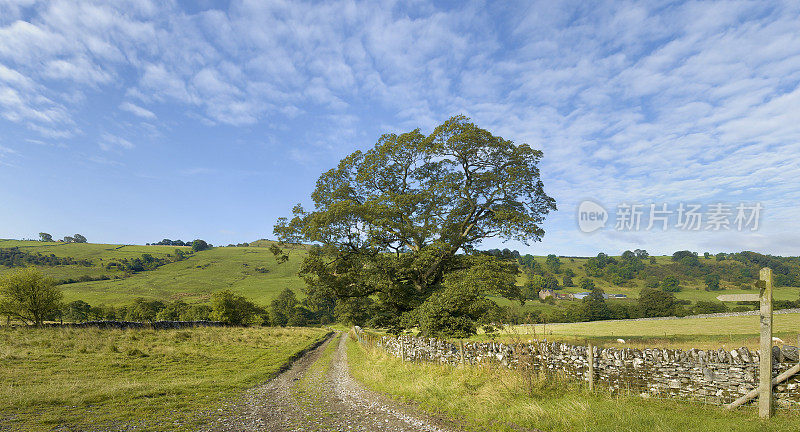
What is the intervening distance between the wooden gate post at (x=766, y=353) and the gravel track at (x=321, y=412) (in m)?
6.92

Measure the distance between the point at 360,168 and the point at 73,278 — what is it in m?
133

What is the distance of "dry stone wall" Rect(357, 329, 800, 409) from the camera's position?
8695 mm

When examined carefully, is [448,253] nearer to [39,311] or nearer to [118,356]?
[118,356]

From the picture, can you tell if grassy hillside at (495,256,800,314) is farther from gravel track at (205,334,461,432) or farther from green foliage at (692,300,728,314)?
gravel track at (205,334,461,432)

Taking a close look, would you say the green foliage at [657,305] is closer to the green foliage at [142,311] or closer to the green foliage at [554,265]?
the green foliage at [554,265]

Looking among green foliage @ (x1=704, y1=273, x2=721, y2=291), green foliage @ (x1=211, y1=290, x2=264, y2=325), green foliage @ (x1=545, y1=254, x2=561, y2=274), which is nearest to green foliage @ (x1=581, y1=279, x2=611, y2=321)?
green foliage @ (x1=704, y1=273, x2=721, y2=291)

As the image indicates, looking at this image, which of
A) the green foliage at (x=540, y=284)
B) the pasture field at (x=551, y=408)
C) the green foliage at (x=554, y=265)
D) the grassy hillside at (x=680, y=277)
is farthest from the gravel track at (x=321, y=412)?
the green foliage at (x=554, y=265)

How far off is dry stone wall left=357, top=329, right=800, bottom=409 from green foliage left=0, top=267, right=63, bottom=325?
155ft

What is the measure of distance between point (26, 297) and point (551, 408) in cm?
5071

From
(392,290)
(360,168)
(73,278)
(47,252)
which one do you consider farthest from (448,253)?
(47,252)

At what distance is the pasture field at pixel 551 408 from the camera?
290 inches

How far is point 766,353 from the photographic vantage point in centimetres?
806

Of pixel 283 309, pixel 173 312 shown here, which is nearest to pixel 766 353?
pixel 173 312

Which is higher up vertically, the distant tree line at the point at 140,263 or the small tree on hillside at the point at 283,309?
the distant tree line at the point at 140,263
